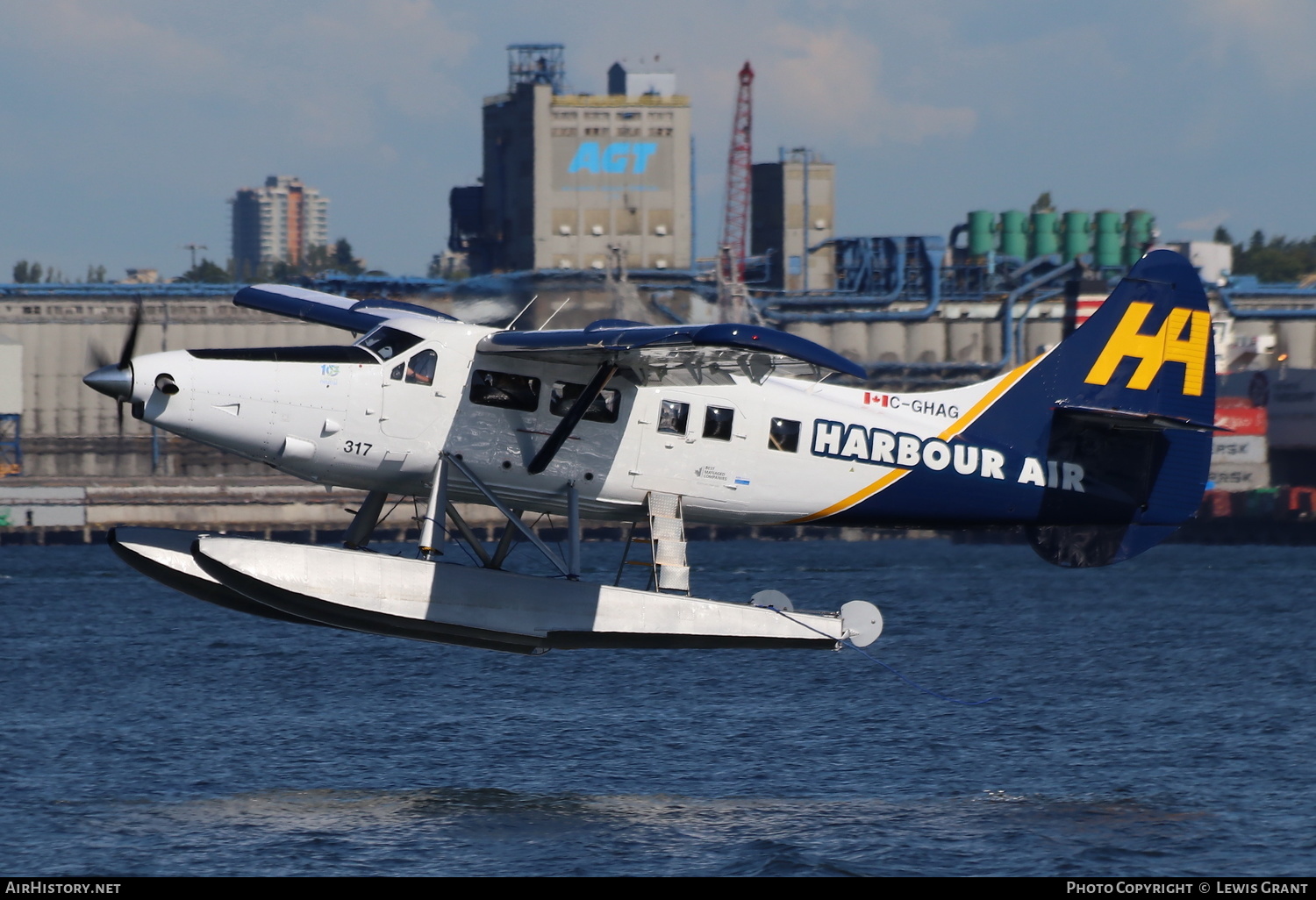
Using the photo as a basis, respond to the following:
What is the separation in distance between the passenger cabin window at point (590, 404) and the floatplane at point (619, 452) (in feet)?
0.09

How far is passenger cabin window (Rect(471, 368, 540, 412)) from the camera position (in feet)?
58.1

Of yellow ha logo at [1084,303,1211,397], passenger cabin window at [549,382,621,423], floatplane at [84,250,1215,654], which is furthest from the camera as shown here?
yellow ha logo at [1084,303,1211,397]

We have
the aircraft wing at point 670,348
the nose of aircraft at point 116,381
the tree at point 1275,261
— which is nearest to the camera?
the aircraft wing at point 670,348

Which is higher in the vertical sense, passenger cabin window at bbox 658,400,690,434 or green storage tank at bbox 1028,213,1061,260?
green storage tank at bbox 1028,213,1061,260

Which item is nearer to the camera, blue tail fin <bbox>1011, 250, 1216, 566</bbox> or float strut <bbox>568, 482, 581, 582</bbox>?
float strut <bbox>568, 482, 581, 582</bbox>

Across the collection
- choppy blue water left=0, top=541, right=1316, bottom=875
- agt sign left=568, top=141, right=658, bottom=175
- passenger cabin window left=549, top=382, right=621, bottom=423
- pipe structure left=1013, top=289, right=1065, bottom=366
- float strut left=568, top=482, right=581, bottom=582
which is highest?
agt sign left=568, top=141, right=658, bottom=175

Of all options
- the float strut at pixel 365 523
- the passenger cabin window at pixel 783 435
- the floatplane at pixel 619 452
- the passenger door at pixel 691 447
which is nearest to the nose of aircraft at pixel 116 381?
the floatplane at pixel 619 452

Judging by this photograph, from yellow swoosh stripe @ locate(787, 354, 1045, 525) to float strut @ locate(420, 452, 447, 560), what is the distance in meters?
4.17

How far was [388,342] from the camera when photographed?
17516 mm

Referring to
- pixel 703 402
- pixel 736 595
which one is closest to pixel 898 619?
pixel 736 595

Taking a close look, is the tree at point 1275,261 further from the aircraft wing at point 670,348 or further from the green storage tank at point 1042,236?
the aircraft wing at point 670,348

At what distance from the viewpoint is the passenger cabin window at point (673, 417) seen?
59.9 feet

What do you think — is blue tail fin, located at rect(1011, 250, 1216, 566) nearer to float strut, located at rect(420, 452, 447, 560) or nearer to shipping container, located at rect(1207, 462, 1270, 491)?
float strut, located at rect(420, 452, 447, 560)

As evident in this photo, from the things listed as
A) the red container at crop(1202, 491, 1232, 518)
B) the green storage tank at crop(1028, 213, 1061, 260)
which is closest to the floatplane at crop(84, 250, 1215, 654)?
the red container at crop(1202, 491, 1232, 518)
